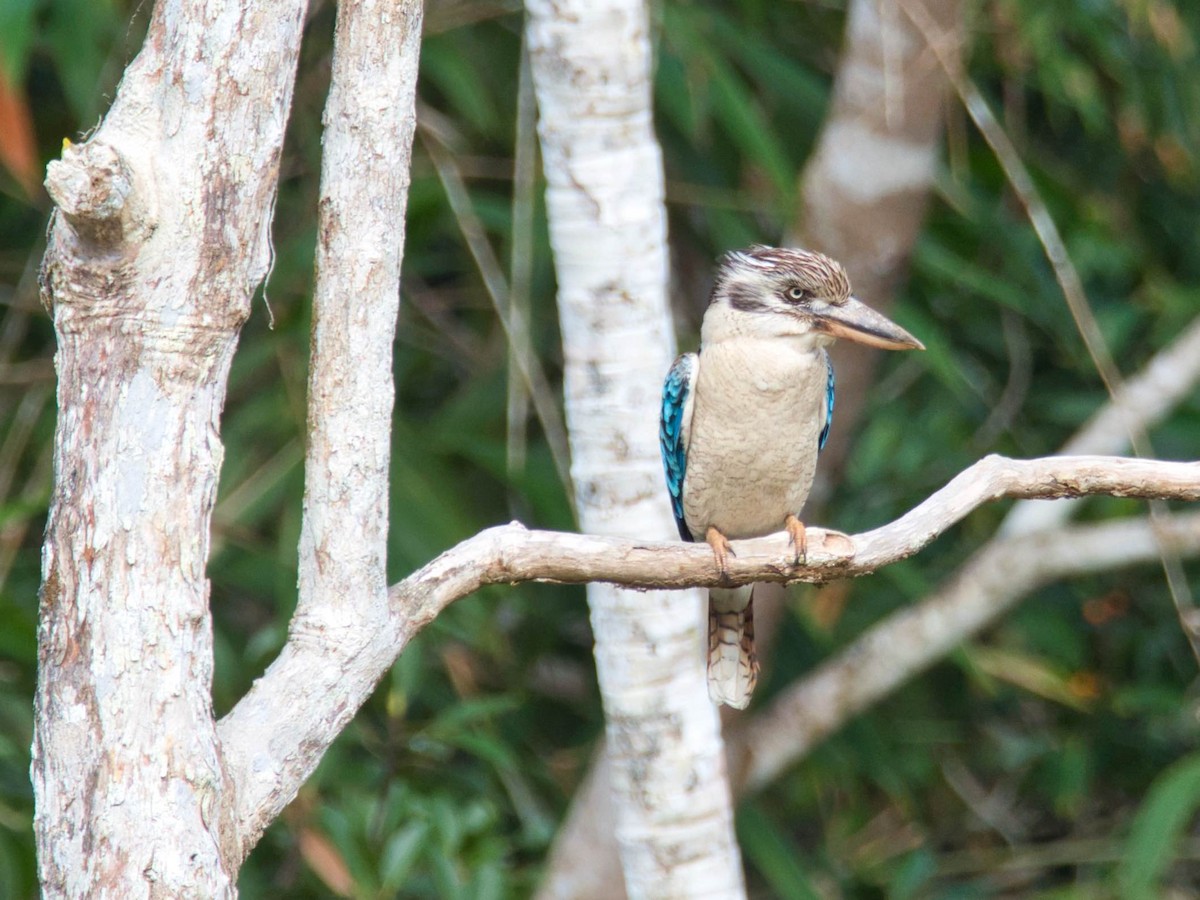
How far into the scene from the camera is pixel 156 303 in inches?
71.8

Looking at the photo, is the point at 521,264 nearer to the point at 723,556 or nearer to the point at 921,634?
the point at 921,634

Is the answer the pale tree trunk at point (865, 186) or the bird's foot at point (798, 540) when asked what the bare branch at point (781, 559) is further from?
the pale tree trunk at point (865, 186)

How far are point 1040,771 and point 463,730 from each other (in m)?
2.37

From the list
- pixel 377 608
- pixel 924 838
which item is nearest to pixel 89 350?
pixel 377 608

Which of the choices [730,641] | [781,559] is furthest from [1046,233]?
[781,559]

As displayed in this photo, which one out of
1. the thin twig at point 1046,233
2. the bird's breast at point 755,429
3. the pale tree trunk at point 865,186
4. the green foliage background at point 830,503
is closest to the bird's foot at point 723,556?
the bird's breast at point 755,429

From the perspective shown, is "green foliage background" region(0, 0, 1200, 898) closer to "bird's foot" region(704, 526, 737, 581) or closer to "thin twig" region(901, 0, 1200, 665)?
"thin twig" region(901, 0, 1200, 665)

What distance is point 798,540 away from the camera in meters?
2.45

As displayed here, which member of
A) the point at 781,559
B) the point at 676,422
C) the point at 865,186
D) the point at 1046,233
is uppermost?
the point at 865,186

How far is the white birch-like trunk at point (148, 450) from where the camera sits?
1.76 m

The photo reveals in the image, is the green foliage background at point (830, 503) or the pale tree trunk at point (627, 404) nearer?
the pale tree trunk at point (627, 404)

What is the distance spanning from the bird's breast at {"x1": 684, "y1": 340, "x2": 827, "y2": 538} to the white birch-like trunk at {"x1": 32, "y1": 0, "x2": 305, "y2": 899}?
45.5 inches

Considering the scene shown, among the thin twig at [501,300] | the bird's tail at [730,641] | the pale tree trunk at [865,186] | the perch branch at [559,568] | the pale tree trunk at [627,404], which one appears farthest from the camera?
the pale tree trunk at [865,186]

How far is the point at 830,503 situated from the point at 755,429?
1557 millimetres
